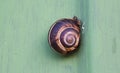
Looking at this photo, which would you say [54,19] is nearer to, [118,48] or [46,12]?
[46,12]

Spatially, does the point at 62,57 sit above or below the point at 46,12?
below

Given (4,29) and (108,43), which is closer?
(108,43)

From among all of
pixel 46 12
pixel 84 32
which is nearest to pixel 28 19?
pixel 46 12
